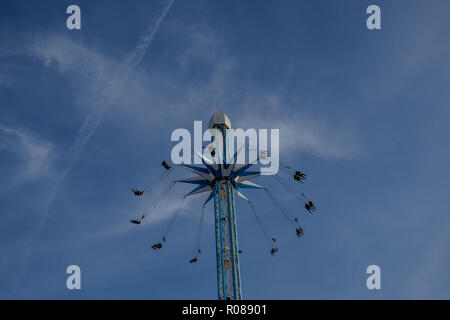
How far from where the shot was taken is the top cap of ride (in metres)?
61.2

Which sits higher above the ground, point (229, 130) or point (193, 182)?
point (229, 130)

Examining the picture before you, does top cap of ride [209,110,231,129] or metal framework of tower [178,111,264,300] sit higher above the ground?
top cap of ride [209,110,231,129]

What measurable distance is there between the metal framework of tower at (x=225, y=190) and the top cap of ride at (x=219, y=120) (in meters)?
1.32

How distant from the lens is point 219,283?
51.2 m

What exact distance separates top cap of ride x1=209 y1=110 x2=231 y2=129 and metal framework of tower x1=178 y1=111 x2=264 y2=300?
1.32 meters

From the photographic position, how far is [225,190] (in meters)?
55.7

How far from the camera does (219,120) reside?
2416 inches

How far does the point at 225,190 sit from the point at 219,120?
1066 cm

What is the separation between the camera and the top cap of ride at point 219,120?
6122cm
